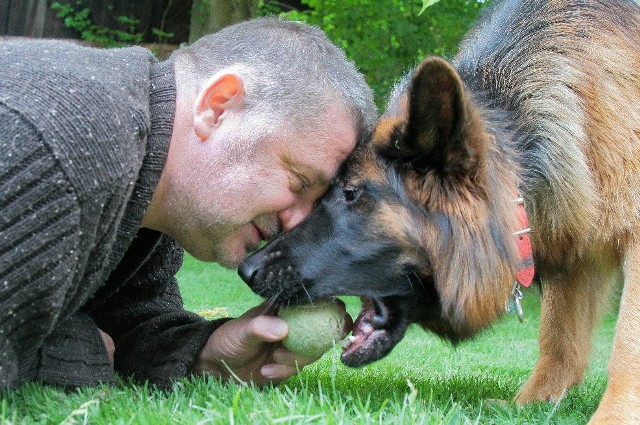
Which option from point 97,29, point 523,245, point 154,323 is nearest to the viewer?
point 523,245

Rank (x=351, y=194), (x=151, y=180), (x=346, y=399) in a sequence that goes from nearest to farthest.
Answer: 1. (x=346, y=399)
2. (x=151, y=180)
3. (x=351, y=194)

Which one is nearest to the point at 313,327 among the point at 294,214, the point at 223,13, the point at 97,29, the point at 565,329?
the point at 294,214

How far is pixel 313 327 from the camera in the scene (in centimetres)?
316

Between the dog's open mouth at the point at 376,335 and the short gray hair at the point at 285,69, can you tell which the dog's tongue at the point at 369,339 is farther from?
the short gray hair at the point at 285,69

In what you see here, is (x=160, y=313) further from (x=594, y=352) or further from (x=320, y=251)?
(x=594, y=352)

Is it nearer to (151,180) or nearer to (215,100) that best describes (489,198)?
(215,100)

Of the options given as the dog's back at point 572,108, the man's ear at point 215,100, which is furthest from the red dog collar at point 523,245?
the man's ear at point 215,100

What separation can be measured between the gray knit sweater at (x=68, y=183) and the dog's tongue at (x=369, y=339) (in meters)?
0.82

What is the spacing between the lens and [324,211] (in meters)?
3.33

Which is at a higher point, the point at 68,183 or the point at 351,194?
the point at 68,183

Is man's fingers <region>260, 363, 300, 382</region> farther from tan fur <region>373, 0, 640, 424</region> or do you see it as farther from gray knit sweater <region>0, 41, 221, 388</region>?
tan fur <region>373, 0, 640, 424</region>

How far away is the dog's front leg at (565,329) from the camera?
389 centimetres

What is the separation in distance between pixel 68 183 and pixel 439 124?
1385 millimetres

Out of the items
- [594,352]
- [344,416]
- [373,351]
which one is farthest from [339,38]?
[344,416]
